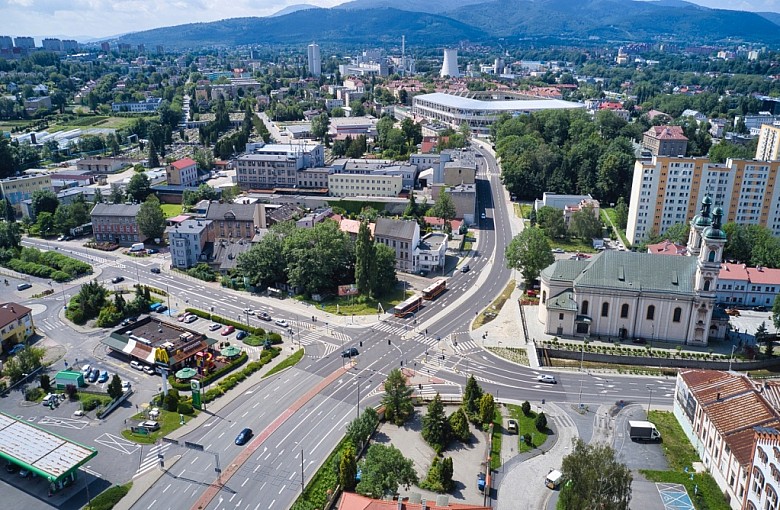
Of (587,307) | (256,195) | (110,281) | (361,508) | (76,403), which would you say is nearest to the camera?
(361,508)

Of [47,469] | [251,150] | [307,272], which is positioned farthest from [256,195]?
[47,469]

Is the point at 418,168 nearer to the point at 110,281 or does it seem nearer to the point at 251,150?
the point at 251,150

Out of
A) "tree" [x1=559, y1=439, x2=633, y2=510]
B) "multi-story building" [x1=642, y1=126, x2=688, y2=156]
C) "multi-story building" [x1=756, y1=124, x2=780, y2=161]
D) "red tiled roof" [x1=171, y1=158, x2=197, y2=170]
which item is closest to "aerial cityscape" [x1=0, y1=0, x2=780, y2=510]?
"tree" [x1=559, y1=439, x2=633, y2=510]

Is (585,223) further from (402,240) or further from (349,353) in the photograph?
(349,353)

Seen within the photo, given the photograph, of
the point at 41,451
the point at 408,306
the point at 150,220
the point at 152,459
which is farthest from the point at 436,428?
the point at 150,220

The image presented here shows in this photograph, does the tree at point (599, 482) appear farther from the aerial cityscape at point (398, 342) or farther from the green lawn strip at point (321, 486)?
the green lawn strip at point (321, 486)

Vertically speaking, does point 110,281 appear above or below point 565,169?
below
